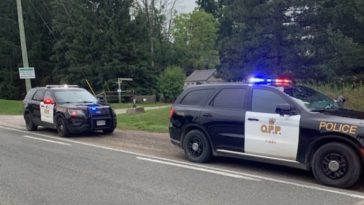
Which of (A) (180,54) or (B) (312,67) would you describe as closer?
(B) (312,67)

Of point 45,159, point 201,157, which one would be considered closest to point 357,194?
point 201,157

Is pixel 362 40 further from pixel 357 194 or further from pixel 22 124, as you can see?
pixel 357 194

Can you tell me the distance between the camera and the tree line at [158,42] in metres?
31.0

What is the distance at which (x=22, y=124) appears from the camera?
19.8 metres

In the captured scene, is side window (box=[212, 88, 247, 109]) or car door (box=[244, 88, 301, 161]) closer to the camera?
car door (box=[244, 88, 301, 161])

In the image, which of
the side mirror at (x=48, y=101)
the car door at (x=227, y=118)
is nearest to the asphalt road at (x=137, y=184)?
the car door at (x=227, y=118)

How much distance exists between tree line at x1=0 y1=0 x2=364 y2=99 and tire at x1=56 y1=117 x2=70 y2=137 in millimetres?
19265

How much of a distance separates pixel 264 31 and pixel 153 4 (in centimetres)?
2548

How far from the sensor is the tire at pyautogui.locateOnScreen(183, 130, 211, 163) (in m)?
9.48

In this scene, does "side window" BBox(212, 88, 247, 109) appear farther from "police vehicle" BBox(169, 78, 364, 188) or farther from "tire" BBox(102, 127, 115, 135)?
"tire" BBox(102, 127, 115, 135)

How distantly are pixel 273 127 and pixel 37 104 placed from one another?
34.2 ft

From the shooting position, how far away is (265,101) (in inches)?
337

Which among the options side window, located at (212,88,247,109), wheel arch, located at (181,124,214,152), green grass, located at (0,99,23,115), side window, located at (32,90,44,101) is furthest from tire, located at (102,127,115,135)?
green grass, located at (0,99,23,115)

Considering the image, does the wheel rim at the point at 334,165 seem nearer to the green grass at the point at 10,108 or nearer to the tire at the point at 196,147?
the tire at the point at 196,147
